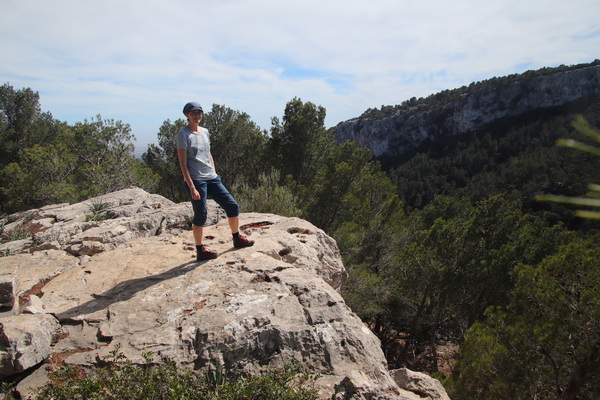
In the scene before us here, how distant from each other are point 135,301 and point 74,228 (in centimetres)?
356

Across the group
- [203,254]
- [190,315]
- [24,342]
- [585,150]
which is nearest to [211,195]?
[203,254]

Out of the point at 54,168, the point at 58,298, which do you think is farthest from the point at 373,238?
the point at 54,168

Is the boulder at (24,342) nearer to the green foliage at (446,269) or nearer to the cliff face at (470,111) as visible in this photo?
the green foliage at (446,269)

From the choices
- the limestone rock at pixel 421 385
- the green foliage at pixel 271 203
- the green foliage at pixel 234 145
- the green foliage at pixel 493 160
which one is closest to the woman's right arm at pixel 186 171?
the limestone rock at pixel 421 385

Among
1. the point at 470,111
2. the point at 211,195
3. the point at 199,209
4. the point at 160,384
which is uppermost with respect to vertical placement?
the point at 470,111

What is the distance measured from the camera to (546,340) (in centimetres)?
621

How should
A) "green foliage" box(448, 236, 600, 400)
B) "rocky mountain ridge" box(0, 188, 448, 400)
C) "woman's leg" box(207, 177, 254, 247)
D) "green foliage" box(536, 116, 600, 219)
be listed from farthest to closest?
"green foliage" box(448, 236, 600, 400) → "woman's leg" box(207, 177, 254, 247) → "rocky mountain ridge" box(0, 188, 448, 400) → "green foliage" box(536, 116, 600, 219)

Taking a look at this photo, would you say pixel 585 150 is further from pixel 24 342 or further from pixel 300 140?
pixel 300 140

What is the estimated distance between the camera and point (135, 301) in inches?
143

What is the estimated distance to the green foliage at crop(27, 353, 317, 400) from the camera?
7.67 feet

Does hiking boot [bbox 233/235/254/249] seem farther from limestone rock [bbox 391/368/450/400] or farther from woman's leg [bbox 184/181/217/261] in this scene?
limestone rock [bbox 391/368/450/400]

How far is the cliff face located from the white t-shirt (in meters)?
45.9

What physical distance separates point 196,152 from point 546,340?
667 centimetres

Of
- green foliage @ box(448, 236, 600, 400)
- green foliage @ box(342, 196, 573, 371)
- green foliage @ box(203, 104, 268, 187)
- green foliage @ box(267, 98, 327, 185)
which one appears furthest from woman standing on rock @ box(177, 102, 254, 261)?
green foliage @ box(203, 104, 268, 187)
